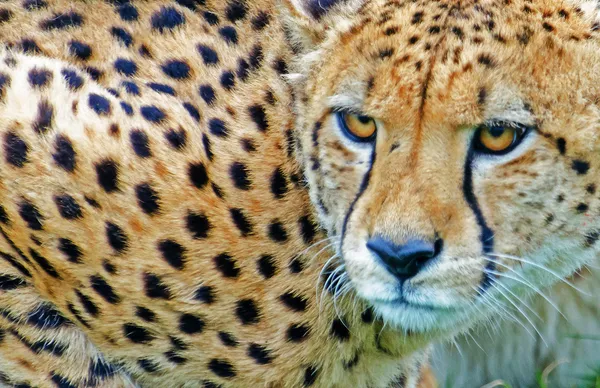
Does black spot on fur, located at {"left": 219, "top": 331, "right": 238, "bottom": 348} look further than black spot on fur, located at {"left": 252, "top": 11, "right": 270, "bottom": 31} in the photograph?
No

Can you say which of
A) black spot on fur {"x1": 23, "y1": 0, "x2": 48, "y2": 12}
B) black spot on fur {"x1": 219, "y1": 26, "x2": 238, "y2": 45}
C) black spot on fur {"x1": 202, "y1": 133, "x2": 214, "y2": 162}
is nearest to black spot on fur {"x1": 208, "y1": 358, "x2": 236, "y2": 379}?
black spot on fur {"x1": 202, "y1": 133, "x2": 214, "y2": 162}

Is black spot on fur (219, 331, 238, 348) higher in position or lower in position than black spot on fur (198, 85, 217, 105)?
lower

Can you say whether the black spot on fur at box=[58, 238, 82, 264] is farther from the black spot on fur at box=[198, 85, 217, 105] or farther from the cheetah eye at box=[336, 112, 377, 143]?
the cheetah eye at box=[336, 112, 377, 143]

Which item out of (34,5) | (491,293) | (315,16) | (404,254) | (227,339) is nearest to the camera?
(404,254)

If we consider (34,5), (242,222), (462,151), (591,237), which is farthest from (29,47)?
(591,237)

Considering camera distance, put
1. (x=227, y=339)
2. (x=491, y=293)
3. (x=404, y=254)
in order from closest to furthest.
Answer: (x=404, y=254) < (x=491, y=293) < (x=227, y=339)

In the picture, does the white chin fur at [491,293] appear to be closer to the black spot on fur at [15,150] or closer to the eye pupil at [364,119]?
the eye pupil at [364,119]

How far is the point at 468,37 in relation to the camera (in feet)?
8.26

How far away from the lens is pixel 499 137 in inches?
97.2

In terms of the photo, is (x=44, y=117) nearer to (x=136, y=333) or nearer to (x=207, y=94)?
(x=207, y=94)

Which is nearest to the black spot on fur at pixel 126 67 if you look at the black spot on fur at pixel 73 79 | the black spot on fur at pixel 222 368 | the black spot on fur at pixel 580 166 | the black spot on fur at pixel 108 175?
the black spot on fur at pixel 73 79

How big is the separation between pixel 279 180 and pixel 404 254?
0.64 metres

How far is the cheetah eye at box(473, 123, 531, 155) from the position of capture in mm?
2455

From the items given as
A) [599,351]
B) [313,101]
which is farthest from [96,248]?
[599,351]
